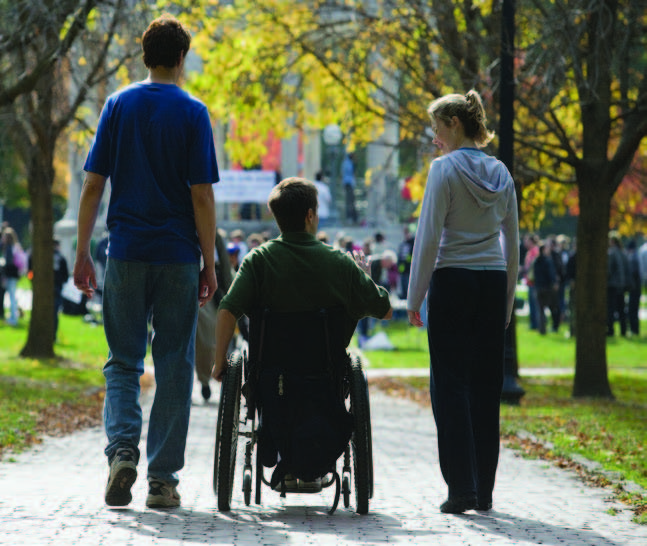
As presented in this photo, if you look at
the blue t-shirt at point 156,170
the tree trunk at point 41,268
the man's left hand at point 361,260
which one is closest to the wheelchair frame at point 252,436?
the man's left hand at point 361,260

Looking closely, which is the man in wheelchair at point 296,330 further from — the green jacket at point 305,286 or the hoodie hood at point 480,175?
the hoodie hood at point 480,175

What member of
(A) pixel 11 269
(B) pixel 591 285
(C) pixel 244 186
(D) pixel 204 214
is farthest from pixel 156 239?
(C) pixel 244 186

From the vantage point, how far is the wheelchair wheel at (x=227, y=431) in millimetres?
5637

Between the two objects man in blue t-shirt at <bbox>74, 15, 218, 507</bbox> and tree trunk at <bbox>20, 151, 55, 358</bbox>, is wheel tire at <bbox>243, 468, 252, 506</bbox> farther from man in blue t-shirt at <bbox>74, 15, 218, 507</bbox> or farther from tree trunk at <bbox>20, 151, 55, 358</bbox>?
tree trunk at <bbox>20, 151, 55, 358</bbox>

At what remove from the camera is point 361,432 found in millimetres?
5699

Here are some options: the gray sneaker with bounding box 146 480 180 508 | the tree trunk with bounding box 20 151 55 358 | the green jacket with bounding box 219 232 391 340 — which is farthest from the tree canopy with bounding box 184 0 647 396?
the gray sneaker with bounding box 146 480 180 508

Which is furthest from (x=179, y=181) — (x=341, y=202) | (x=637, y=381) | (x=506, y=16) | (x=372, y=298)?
(x=341, y=202)

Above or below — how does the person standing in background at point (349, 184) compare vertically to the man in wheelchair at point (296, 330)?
above

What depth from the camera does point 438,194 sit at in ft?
19.9

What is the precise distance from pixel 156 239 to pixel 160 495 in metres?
1.10

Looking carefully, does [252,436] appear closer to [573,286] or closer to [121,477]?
[121,477]

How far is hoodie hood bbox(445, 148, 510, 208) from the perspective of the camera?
20.0 feet

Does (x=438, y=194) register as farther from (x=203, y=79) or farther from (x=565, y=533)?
(x=203, y=79)

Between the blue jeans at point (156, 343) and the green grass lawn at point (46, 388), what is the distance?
3.40m
